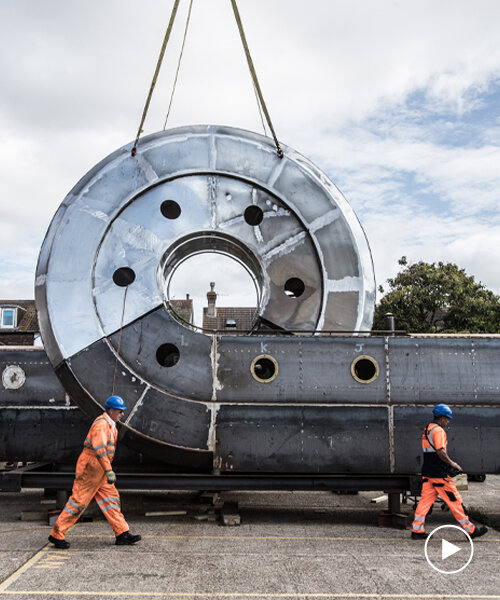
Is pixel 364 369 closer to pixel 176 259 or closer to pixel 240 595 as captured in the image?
pixel 176 259

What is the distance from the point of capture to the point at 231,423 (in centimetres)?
746

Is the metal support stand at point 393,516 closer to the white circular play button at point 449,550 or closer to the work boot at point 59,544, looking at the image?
the white circular play button at point 449,550

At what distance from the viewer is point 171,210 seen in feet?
26.6

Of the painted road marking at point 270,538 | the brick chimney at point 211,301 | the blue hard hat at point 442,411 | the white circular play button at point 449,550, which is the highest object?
the brick chimney at point 211,301

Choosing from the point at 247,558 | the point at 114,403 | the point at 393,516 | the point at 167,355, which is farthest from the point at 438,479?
the point at 114,403

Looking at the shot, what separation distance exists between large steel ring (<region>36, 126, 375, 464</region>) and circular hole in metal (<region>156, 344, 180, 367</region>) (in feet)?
0.05

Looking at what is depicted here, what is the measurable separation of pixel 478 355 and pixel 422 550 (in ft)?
8.41

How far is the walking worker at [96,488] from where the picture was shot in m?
6.27

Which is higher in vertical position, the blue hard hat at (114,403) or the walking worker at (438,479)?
the blue hard hat at (114,403)

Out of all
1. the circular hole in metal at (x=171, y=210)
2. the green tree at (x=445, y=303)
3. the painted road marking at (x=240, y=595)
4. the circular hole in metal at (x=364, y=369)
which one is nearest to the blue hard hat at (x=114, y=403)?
the painted road marking at (x=240, y=595)

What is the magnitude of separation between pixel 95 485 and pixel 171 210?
361 cm

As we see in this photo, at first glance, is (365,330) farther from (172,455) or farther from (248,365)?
(172,455)

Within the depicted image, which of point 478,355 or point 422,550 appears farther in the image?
point 478,355

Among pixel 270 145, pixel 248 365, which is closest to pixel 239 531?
pixel 248 365
